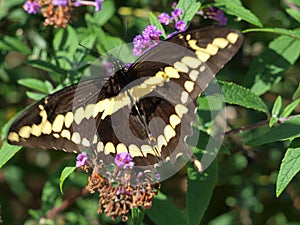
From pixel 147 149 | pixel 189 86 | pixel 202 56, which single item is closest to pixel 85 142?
pixel 147 149

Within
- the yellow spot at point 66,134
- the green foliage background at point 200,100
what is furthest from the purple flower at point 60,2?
the yellow spot at point 66,134

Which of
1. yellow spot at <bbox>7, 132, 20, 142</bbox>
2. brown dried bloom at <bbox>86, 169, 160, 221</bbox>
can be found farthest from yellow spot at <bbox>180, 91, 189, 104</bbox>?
yellow spot at <bbox>7, 132, 20, 142</bbox>

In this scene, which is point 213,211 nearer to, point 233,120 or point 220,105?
point 233,120

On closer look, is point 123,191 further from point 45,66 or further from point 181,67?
point 45,66

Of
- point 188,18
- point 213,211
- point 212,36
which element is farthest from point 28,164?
point 212,36

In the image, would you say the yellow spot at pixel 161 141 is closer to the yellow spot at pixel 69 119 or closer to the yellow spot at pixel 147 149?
the yellow spot at pixel 147 149
